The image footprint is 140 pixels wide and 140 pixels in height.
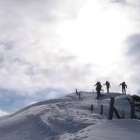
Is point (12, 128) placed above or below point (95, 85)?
below

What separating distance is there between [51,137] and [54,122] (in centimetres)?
540

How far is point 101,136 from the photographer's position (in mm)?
20266

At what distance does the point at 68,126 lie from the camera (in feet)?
99.2

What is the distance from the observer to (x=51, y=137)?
26.8 metres

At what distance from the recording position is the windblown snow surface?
2122cm

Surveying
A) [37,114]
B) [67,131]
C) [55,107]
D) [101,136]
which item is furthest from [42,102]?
[101,136]

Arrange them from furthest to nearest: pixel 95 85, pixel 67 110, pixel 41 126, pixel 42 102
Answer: pixel 95 85, pixel 42 102, pixel 67 110, pixel 41 126

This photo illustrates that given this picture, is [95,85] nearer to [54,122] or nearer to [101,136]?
[54,122]

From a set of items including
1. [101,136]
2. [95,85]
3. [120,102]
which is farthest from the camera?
[95,85]

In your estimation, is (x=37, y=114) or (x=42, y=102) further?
(x=42, y=102)

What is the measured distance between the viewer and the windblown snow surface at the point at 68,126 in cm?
2122

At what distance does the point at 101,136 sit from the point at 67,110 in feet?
59.2

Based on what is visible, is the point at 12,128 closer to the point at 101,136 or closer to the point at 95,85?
the point at 101,136

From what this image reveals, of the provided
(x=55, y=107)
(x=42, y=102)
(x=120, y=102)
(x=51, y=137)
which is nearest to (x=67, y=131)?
(x=51, y=137)
